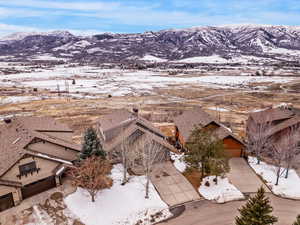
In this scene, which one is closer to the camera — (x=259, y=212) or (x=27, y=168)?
(x=259, y=212)

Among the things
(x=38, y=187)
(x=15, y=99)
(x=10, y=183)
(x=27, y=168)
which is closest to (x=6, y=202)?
(x=10, y=183)

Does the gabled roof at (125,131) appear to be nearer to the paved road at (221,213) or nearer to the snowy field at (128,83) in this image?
the paved road at (221,213)

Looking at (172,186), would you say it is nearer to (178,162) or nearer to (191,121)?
(178,162)

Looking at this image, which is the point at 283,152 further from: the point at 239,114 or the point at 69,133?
the point at 239,114

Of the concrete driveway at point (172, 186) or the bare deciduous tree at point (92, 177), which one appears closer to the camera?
the bare deciduous tree at point (92, 177)

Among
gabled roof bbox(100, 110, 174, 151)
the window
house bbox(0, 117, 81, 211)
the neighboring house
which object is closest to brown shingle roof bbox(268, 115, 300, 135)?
the neighboring house

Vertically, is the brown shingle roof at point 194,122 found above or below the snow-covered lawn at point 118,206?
above

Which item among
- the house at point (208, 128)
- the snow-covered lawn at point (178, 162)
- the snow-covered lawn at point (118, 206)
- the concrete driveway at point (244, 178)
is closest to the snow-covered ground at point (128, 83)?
the house at point (208, 128)
